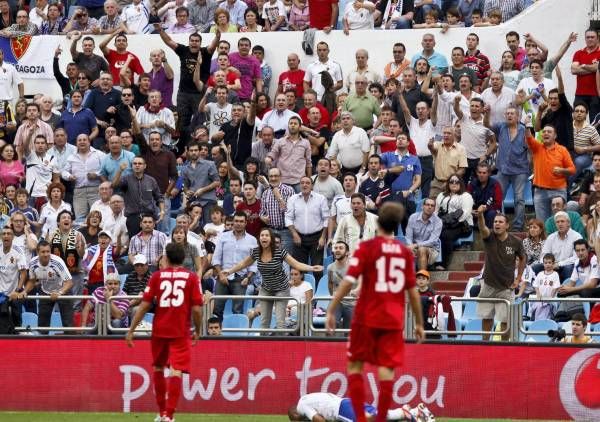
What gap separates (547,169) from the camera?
2209 cm

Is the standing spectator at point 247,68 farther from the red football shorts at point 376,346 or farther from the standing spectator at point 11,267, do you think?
the red football shorts at point 376,346

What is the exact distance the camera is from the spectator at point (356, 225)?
20844 millimetres

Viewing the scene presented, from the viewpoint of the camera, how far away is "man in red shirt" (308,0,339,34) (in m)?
27.1

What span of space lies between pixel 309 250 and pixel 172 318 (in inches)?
271

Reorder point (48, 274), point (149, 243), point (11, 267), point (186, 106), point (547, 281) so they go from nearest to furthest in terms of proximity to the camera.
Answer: point (547, 281)
point (48, 274)
point (11, 267)
point (149, 243)
point (186, 106)

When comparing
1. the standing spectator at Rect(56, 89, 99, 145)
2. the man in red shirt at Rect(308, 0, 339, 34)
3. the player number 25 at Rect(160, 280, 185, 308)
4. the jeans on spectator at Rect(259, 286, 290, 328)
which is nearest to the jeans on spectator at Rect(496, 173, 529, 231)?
the jeans on spectator at Rect(259, 286, 290, 328)

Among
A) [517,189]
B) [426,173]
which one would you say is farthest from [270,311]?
[517,189]

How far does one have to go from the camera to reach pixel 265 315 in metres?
19.3

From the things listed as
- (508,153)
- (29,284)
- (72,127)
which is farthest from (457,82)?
(29,284)

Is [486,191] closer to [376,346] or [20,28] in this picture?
[376,346]

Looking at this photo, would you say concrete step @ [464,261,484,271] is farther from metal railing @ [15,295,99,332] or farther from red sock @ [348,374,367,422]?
red sock @ [348,374,367,422]

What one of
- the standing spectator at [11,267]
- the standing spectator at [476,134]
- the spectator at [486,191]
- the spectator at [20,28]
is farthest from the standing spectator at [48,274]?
the spectator at [20,28]

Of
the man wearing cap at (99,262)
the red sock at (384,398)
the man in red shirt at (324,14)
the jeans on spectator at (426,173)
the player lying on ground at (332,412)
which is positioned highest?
the man in red shirt at (324,14)

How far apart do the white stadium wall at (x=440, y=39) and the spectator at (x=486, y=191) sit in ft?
14.2
